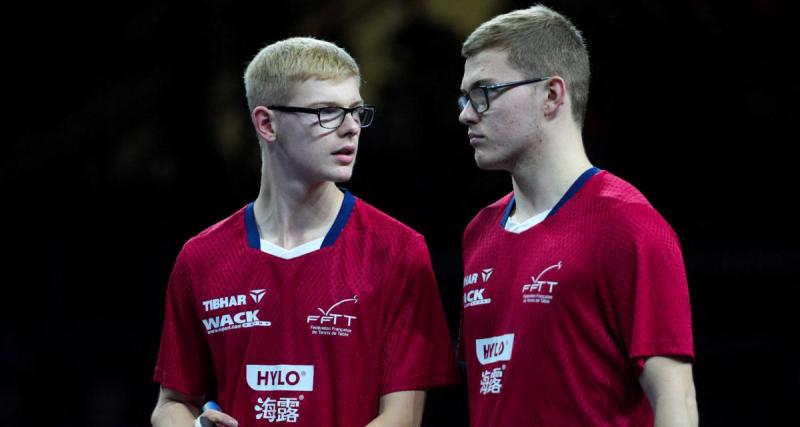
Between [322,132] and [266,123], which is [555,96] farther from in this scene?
[266,123]

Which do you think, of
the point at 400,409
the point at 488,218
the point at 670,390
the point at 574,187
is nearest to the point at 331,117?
the point at 488,218

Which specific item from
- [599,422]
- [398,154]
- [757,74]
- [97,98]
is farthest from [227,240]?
[97,98]

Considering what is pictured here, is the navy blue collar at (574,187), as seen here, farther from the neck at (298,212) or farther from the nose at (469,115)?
the neck at (298,212)

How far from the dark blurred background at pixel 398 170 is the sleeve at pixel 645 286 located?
283 centimetres

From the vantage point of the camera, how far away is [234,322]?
11.7ft

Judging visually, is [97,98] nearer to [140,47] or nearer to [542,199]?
[140,47]

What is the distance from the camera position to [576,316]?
311 cm

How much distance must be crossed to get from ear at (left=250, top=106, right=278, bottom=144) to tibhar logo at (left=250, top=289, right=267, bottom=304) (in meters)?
0.47

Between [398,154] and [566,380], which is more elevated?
[398,154]

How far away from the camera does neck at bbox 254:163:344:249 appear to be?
366cm

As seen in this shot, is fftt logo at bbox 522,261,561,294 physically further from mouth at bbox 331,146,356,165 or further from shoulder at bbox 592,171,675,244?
mouth at bbox 331,146,356,165

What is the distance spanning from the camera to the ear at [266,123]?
3.68m

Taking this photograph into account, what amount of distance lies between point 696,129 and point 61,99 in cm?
422

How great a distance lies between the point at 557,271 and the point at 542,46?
2.18 feet
